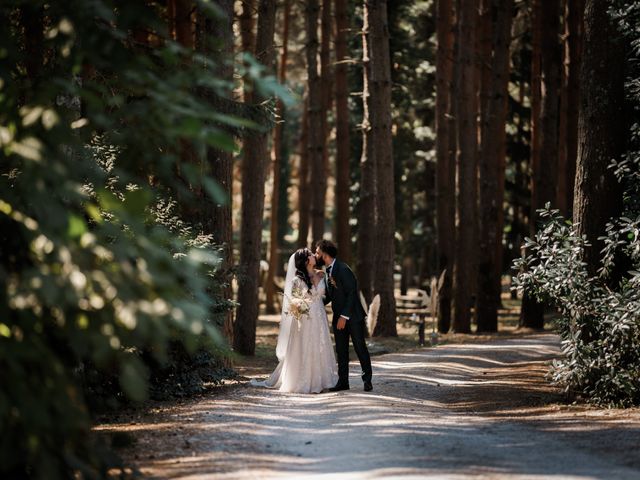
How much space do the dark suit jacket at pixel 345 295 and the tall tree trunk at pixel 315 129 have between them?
45.4ft

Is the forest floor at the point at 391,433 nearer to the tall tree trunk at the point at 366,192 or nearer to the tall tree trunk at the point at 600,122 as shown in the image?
the tall tree trunk at the point at 600,122

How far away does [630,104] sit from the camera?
13.0 meters

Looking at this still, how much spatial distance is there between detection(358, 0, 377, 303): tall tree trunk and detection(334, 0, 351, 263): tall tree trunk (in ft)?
5.15

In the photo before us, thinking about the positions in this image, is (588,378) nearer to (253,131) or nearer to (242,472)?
(242,472)

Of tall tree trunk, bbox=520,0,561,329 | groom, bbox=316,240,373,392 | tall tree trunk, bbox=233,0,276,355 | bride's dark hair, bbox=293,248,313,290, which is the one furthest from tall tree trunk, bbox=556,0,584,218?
groom, bbox=316,240,373,392

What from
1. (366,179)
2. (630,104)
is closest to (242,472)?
(630,104)

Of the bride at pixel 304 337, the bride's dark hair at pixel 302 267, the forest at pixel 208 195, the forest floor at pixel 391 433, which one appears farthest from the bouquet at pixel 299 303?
the forest floor at pixel 391 433

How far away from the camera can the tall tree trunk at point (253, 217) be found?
69.2 feet

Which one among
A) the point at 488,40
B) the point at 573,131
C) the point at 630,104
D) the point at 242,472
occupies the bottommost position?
the point at 242,472

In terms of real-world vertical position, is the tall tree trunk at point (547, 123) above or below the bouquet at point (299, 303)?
above

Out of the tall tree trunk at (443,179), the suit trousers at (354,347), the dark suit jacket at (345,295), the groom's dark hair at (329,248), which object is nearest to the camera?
the suit trousers at (354,347)

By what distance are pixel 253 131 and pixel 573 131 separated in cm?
1603

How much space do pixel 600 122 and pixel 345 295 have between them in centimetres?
452

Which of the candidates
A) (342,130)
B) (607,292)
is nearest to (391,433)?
(607,292)
